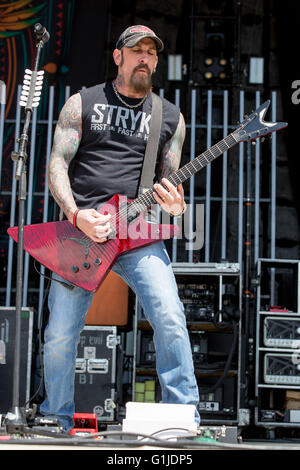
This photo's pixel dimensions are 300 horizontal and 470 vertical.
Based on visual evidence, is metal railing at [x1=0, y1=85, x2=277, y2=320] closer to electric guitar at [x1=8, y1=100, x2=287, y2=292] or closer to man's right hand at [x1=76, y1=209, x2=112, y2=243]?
electric guitar at [x1=8, y1=100, x2=287, y2=292]

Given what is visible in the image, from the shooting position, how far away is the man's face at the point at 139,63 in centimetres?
346

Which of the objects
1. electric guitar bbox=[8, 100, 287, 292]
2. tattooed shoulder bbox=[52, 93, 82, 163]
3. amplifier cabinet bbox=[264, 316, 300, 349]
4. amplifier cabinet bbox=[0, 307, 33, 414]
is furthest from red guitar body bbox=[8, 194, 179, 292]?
amplifier cabinet bbox=[264, 316, 300, 349]

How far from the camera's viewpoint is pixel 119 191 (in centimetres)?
341

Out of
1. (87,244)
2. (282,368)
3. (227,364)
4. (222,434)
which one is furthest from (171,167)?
(282,368)

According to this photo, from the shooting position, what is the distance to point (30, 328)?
17.7ft

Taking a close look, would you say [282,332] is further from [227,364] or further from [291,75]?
[291,75]

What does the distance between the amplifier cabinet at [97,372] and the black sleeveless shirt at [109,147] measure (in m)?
2.31

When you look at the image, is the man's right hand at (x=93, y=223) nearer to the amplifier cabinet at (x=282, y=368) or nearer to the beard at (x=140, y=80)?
the beard at (x=140, y=80)

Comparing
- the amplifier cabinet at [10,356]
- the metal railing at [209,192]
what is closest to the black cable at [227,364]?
the metal railing at [209,192]

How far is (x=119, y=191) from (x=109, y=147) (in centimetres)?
24
